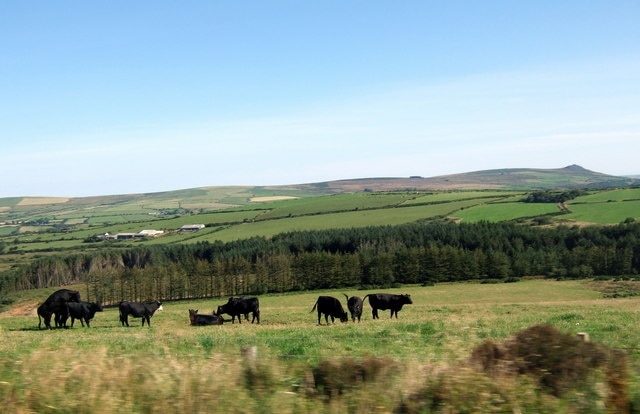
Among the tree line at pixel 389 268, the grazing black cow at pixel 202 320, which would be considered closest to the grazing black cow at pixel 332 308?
the grazing black cow at pixel 202 320

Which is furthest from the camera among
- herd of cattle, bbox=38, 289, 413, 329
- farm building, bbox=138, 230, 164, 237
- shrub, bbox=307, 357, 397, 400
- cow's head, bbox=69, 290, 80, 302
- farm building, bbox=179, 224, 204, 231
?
farm building, bbox=179, 224, 204, 231

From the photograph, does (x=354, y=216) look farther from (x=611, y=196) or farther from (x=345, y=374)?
(x=345, y=374)

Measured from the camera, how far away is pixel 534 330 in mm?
9805

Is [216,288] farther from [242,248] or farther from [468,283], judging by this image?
[468,283]

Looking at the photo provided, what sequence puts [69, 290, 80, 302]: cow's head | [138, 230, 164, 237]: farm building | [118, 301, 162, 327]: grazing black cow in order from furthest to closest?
[138, 230, 164, 237]: farm building, [69, 290, 80, 302]: cow's head, [118, 301, 162, 327]: grazing black cow

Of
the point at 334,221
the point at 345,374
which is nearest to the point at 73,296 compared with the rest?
the point at 345,374

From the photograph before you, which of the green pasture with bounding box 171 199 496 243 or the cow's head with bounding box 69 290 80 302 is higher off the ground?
the cow's head with bounding box 69 290 80 302

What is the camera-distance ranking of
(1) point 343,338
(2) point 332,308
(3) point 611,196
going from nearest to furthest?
(1) point 343,338 < (2) point 332,308 < (3) point 611,196

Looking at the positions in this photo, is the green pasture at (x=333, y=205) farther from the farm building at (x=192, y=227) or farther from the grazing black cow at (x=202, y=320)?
the grazing black cow at (x=202, y=320)

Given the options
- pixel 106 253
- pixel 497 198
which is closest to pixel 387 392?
pixel 106 253

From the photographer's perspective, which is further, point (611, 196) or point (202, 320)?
point (611, 196)

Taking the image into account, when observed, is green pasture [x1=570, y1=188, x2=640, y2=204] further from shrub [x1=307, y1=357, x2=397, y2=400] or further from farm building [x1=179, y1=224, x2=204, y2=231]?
shrub [x1=307, y1=357, x2=397, y2=400]

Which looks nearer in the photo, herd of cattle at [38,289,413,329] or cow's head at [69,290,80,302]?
herd of cattle at [38,289,413,329]

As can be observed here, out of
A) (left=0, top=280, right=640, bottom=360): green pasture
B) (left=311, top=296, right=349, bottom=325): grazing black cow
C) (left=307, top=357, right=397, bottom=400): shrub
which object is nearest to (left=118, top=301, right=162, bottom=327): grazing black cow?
(left=0, top=280, right=640, bottom=360): green pasture
